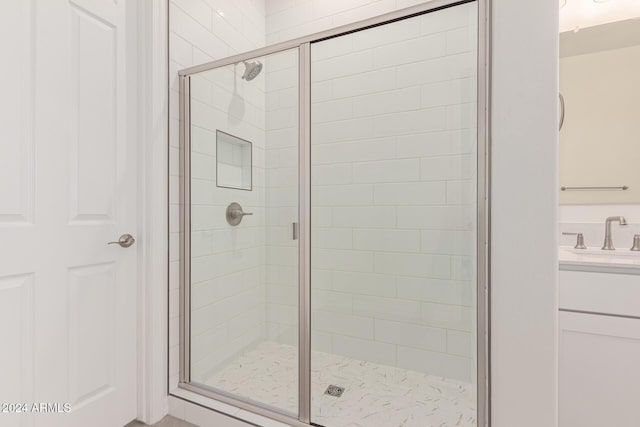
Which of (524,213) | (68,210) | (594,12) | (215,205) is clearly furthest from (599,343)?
(68,210)

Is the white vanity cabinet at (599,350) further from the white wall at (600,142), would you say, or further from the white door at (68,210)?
the white door at (68,210)

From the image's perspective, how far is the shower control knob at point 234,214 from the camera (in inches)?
71.4

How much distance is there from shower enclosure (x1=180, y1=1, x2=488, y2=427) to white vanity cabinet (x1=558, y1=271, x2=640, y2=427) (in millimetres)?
414

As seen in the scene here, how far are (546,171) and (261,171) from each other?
1.33 metres

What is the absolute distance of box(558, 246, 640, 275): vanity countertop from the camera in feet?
4.20

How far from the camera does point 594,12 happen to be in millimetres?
1741

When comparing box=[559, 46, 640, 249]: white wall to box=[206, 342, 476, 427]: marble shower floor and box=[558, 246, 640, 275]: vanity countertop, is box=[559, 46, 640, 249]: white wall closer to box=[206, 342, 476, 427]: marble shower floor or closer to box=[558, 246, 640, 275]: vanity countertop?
box=[558, 246, 640, 275]: vanity countertop

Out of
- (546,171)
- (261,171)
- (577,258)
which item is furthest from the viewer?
(261,171)

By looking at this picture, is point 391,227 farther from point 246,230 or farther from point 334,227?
point 246,230

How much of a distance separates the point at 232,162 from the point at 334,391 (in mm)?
1310

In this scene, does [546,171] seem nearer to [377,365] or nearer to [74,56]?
[377,365]

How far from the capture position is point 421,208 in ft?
5.57

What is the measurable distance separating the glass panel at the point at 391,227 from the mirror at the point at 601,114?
2.59 feet

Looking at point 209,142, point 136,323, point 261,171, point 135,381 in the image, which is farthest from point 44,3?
→ point 135,381
